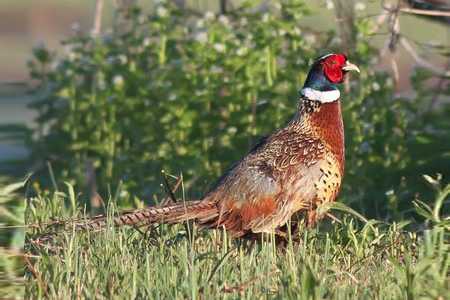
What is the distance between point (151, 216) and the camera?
5059mm

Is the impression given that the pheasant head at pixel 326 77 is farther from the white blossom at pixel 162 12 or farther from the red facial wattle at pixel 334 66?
the white blossom at pixel 162 12

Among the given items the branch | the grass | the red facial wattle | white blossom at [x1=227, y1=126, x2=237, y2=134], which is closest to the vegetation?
white blossom at [x1=227, y1=126, x2=237, y2=134]

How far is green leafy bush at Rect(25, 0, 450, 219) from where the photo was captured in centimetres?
722

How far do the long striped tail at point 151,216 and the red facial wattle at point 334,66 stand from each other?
1.06 m

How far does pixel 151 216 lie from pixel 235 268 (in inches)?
33.0

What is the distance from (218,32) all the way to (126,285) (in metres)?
4.01

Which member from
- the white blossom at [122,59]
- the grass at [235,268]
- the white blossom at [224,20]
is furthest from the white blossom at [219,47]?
the grass at [235,268]

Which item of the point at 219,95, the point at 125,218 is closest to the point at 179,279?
the point at 125,218

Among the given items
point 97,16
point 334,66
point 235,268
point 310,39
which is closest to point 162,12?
point 97,16

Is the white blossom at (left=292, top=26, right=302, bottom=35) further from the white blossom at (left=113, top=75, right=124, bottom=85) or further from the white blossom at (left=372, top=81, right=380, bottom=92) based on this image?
the white blossom at (left=113, top=75, right=124, bottom=85)

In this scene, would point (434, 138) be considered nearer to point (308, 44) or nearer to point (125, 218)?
point (308, 44)

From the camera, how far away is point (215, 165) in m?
7.55

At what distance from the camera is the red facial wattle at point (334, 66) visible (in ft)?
19.2

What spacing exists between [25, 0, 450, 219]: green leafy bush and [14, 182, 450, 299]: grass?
1.96 m
